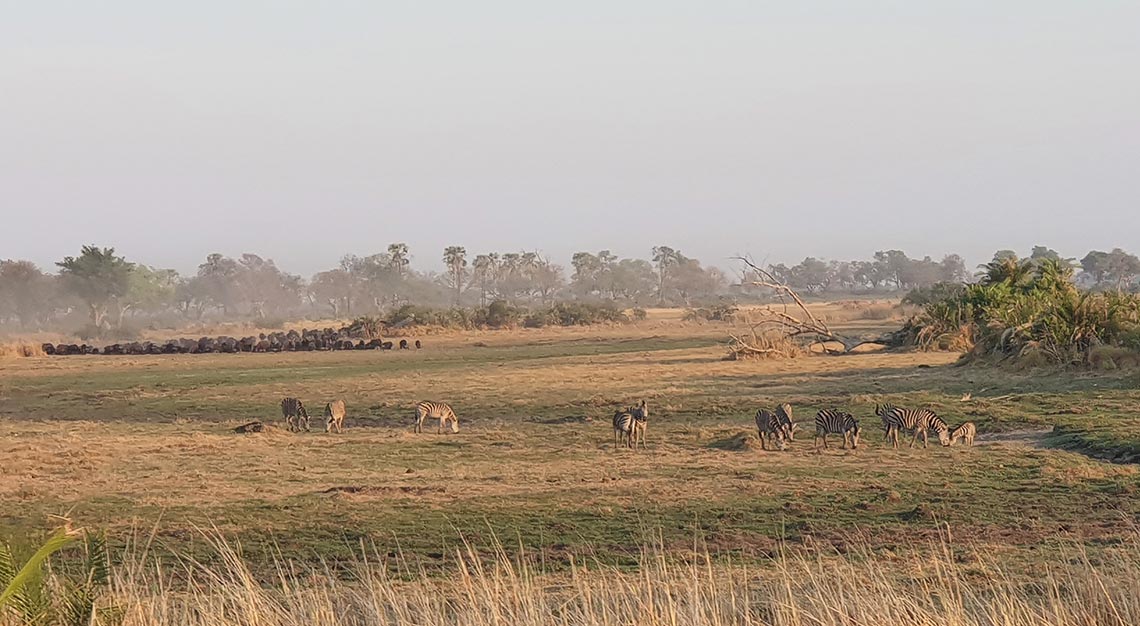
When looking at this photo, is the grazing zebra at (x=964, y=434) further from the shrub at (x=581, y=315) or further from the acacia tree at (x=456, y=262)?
Result: the acacia tree at (x=456, y=262)

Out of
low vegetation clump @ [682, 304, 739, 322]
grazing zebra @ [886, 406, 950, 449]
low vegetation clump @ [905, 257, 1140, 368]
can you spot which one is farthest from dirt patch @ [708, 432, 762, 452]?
low vegetation clump @ [682, 304, 739, 322]

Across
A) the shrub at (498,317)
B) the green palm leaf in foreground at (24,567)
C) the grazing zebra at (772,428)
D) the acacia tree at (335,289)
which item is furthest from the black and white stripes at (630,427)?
the acacia tree at (335,289)

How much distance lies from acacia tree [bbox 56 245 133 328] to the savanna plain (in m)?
57.3

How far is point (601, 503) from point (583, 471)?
2388mm

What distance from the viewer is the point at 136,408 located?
85.1 feet

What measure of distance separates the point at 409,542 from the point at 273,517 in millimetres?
1936

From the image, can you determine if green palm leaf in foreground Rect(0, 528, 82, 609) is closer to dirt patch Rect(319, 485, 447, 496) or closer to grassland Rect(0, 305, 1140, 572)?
grassland Rect(0, 305, 1140, 572)

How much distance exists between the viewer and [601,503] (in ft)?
41.6

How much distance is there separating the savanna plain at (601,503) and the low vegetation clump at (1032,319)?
816mm

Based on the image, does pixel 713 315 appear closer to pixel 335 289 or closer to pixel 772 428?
pixel 772 428

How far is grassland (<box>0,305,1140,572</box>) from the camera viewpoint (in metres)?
11.0

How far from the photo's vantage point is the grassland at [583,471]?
1097 centimetres

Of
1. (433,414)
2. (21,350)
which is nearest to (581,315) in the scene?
(21,350)

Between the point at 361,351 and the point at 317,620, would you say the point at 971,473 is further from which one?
the point at 361,351
